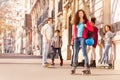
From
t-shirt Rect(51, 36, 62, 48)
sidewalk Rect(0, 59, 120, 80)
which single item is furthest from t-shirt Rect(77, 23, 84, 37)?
t-shirt Rect(51, 36, 62, 48)

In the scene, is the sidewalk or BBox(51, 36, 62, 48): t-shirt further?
BBox(51, 36, 62, 48): t-shirt

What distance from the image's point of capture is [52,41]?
816 inches

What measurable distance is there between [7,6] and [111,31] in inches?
1340

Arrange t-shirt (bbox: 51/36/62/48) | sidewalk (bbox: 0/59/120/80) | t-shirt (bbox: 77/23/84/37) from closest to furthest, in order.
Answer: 1. sidewalk (bbox: 0/59/120/80)
2. t-shirt (bbox: 77/23/84/37)
3. t-shirt (bbox: 51/36/62/48)

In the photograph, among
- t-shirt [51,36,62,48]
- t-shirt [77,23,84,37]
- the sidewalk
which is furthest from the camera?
t-shirt [51,36,62,48]

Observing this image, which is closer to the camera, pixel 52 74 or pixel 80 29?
pixel 80 29

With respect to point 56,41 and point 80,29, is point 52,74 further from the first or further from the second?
point 56,41

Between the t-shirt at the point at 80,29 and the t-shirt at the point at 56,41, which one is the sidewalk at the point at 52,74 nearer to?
the t-shirt at the point at 80,29

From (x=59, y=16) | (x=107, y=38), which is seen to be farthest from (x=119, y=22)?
(x=59, y=16)

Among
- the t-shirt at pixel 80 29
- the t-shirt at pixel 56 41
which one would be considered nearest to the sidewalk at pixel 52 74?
the t-shirt at pixel 80 29

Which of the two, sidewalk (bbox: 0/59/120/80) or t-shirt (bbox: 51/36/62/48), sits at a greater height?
t-shirt (bbox: 51/36/62/48)

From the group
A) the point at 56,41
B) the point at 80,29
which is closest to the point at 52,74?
the point at 80,29

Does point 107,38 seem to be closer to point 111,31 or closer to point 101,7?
point 111,31

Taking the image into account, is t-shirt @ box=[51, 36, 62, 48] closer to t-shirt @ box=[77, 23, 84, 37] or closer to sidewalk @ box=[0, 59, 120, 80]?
sidewalk @ box=[0, 59, 120, 80]
